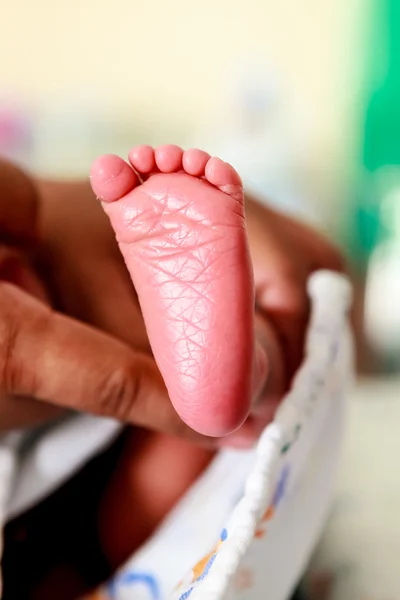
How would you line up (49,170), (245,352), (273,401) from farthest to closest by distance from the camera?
(49,170) < (273,401) < (245,352)

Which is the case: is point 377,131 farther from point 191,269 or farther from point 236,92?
point 191,269

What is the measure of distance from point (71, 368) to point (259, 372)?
107 mm

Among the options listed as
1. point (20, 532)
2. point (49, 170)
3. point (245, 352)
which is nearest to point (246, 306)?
point (245, 352)

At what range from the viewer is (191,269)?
14.0 inches

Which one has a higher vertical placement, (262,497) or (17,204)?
(17,204)

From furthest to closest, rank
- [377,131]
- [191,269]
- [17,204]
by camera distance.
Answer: [377,131] → [17,204] → [191,269]

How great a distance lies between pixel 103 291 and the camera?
1.69 feet

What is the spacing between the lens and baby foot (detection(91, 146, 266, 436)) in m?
0.34

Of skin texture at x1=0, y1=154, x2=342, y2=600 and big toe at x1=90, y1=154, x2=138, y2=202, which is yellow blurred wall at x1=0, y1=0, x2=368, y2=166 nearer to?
skin texture at x1=0, y1=154, x2=342, y2=600

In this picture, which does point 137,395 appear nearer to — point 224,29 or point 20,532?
point 20,532

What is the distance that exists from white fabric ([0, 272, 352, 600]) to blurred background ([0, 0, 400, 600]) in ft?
1.81

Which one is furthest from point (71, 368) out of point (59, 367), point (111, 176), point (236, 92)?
point (236, 92)

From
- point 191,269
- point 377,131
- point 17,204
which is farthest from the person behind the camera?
point 377,131

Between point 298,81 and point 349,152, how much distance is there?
0.14 m
